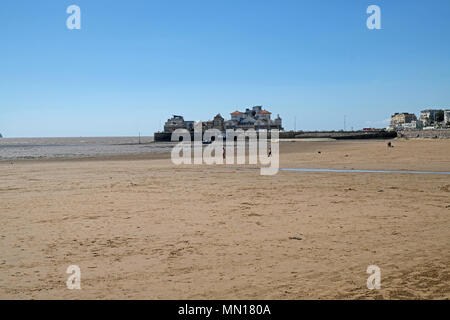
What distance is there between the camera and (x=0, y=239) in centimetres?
782

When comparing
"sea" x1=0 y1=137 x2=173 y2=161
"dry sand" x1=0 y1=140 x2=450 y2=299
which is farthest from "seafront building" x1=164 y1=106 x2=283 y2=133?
"dry sand" x1=0 y1=140 x2=450 y2=299

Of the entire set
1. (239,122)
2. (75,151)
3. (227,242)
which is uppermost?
(239,122)

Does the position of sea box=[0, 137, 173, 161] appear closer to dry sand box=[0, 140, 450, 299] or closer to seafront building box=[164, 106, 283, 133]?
dry sand box=[0, 140, 450, 299]

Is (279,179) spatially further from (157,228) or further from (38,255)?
(38,255)

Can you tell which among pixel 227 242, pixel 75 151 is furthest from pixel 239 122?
pixel 227 242

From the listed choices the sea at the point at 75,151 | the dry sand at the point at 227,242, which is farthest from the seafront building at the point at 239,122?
the dry sand at the point at 227,242

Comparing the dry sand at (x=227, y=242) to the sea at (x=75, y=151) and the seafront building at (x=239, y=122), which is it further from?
the seafront building at (x=239, y=122)

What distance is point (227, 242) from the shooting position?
24.5ft

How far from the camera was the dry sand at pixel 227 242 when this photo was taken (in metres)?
5.27

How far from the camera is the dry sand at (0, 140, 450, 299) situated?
527cm

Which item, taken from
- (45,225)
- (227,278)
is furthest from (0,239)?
(227,278)

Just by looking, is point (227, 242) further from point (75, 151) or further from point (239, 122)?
point (239, 122)

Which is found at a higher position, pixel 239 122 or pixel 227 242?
pixel 239 122
